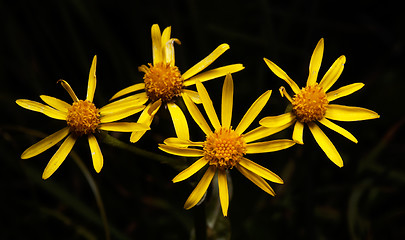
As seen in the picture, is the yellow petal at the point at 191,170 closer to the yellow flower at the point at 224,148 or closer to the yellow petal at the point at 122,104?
the yellow flower at the point at 224,148

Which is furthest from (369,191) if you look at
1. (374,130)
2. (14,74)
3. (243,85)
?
(14,74)

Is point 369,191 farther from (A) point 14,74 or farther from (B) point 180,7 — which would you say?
(A) point 14,74

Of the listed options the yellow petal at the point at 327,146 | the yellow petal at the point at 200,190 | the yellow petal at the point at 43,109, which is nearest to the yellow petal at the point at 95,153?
the yellow petal at the point at 43,109

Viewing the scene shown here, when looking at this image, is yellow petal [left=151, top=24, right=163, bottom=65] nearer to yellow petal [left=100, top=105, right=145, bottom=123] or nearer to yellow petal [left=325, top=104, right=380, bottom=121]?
yellow petal [left=100, top=105, right=145, bottom=123]

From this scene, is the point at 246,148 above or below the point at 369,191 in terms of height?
below

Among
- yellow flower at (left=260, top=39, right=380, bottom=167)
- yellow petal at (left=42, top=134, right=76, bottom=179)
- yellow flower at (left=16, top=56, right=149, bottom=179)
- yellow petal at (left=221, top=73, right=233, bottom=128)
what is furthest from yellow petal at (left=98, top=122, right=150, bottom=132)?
yellow flower at (left=260, top=39, right=380, bottom=167)

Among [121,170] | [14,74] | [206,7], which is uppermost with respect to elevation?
[206,7]
